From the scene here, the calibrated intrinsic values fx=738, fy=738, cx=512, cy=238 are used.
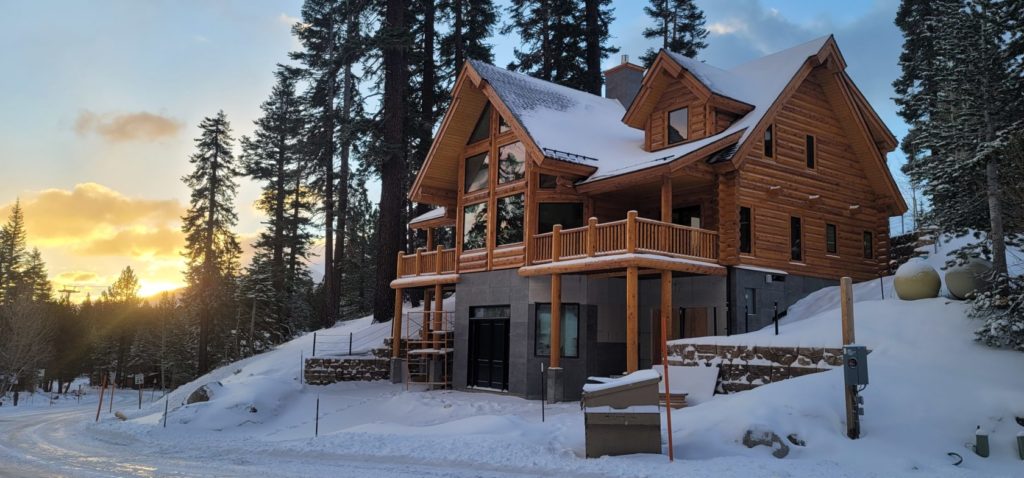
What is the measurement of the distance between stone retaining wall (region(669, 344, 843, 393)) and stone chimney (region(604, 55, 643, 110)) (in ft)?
48.6

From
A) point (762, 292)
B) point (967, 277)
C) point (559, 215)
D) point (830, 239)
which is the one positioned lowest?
point (762, 292)

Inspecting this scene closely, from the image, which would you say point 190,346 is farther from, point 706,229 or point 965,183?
point 965,183

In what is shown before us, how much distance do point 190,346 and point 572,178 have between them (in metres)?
42.7

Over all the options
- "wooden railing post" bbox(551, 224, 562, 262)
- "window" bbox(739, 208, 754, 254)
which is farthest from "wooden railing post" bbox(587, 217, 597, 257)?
"window" bbox(739, 208, 754, 254)

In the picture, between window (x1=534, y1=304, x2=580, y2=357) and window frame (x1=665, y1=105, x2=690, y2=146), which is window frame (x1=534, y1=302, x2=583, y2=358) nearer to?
window (x1=534, y1=304, x2=580, y2=357)

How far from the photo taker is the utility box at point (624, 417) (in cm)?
1192

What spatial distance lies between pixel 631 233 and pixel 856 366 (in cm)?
793

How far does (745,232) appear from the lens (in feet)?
69.2

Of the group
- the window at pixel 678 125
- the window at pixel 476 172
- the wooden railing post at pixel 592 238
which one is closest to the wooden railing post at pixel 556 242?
the wooden railing post at pixel 592 238

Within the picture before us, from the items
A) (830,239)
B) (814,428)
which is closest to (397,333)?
(830,239)

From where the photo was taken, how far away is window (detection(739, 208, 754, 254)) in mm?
20922

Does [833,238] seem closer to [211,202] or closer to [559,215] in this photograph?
[559,215]

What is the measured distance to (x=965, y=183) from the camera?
55.8ft

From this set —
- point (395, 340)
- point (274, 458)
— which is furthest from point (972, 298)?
point (395, 340)
